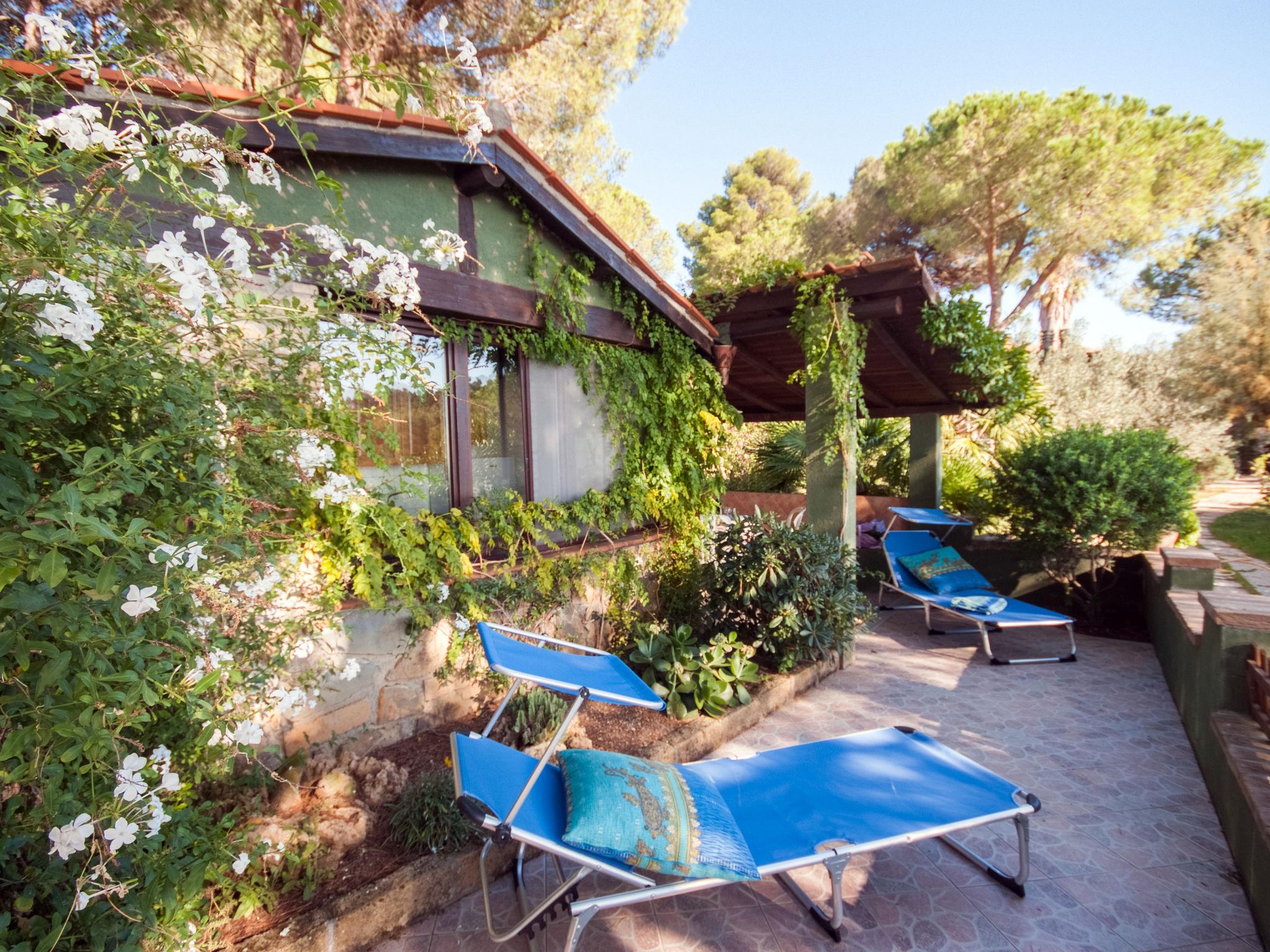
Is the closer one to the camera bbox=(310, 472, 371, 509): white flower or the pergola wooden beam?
bbox=(310, 472, 371, 509): white flower

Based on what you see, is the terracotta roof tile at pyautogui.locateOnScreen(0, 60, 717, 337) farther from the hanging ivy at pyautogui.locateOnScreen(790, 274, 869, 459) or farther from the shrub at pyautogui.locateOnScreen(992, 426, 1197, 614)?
the shrub at pyautogui.locateOnScreen(992, 426, 1197, 614)

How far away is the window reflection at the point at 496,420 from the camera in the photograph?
478 cm

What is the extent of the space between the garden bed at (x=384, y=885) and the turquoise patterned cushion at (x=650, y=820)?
2.26 feet

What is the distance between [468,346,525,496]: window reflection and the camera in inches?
188

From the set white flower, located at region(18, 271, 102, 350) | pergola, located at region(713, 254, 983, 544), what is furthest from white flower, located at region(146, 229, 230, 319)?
pergola, located at region(713, 254, 983, 544)

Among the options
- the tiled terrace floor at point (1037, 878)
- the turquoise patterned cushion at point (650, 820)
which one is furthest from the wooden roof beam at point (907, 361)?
the turquoise patterned cushion at point (650, 820)

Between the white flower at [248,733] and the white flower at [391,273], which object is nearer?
the white flower at [248,733]

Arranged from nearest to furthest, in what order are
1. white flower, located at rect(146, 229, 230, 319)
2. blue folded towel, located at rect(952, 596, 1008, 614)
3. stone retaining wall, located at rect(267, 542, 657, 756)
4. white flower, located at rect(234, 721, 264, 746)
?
1. white flower, located at rect(146, 229, 230, 319)
2. white flower, located at rect(234, 721, 264, 746)
3. stone retaining wall, located at rect(267, 542, 657, 756)
4. blue folded towel, located at rect(952, 596, 1008, 614)

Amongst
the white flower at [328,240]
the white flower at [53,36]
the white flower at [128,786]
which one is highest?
the white flower at [53,36]

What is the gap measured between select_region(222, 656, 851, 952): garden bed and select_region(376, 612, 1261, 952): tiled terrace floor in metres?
0.12

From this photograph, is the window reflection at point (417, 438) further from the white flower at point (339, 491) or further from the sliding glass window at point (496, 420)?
the white flower at point (339, 491)

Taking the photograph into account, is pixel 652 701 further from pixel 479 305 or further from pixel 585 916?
pixel 479 305

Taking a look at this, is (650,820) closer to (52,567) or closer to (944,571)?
(52,567)

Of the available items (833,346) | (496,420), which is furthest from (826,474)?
(496,420)
